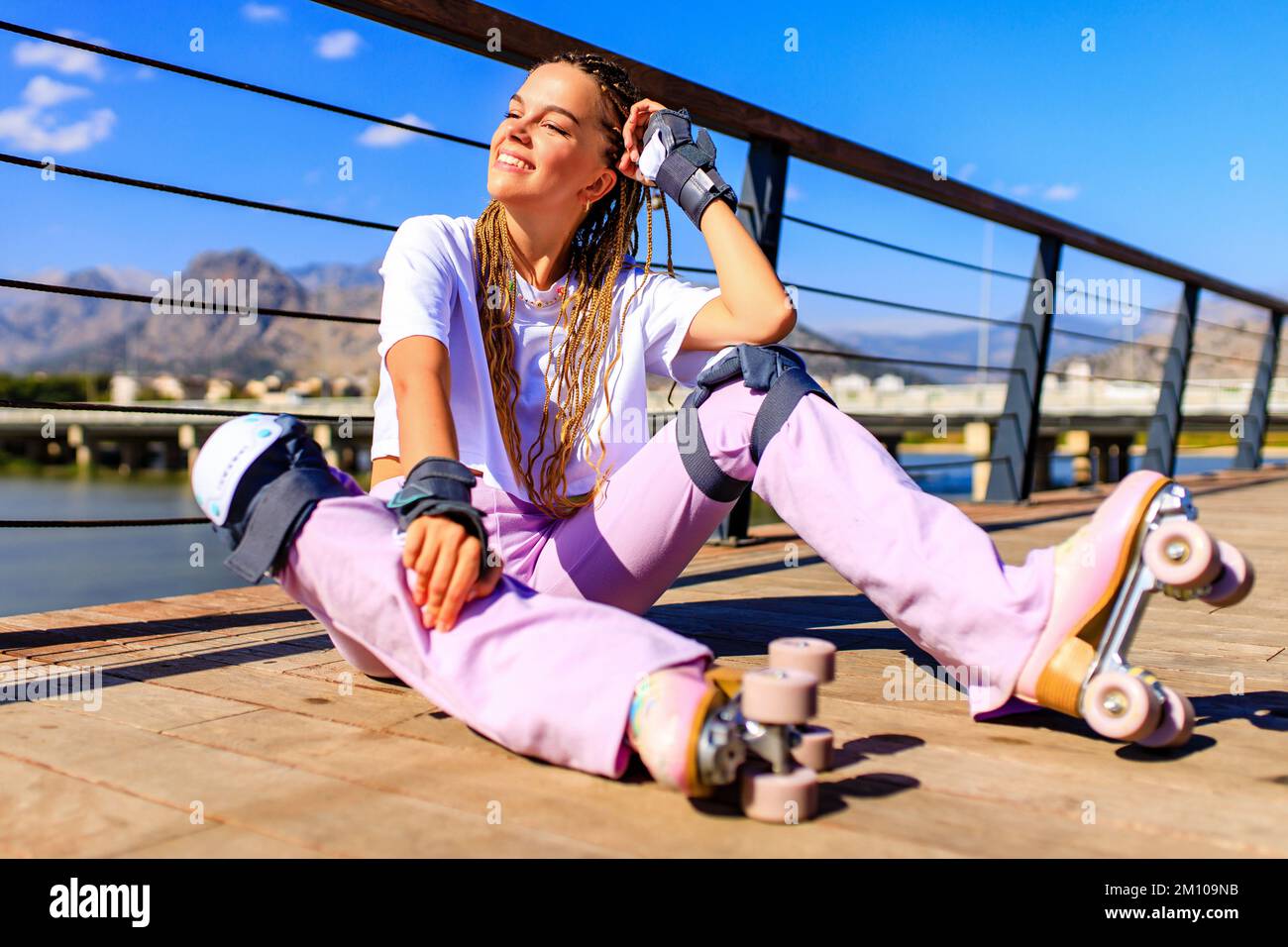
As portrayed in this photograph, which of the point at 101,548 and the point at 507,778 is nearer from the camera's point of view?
the point at 507,778

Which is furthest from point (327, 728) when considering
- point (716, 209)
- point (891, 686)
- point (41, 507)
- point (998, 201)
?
point (41, 507)

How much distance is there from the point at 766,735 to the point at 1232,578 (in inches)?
18.6

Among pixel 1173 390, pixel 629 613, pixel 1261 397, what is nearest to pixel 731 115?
pixel 629 613

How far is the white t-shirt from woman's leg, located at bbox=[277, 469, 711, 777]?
1.19ft

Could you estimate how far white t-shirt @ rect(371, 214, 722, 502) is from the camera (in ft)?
4.45

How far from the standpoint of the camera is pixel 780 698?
0.83 metres

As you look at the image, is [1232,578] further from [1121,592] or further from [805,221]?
[805,221]

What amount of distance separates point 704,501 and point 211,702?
0.68 m

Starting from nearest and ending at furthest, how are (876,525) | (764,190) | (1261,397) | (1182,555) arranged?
(1182,555), (876,525), (764,190), (1261,397)

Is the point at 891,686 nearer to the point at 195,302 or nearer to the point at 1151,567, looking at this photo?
the point at 1151,567

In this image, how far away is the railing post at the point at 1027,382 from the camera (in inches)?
172

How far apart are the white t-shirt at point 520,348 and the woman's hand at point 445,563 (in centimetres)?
40

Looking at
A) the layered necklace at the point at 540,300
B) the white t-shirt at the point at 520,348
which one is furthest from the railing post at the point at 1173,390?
the layered necklace at the point at 540,300

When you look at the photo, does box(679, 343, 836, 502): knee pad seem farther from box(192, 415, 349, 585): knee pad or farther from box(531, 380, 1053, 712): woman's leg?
box(192, 415, 349, 585): knee pad
